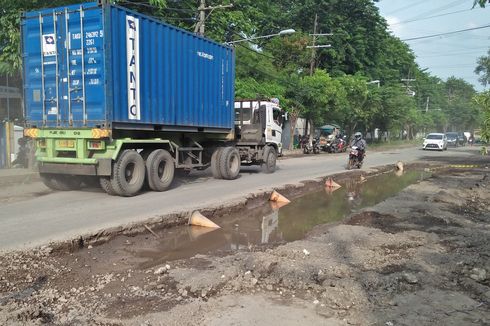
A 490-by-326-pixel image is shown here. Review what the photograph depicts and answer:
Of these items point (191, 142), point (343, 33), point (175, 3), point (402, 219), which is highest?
point (343, 33)

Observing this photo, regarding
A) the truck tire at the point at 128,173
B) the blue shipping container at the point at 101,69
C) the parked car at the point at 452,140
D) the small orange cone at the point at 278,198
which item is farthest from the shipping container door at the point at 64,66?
the parked car at the point at 452,140

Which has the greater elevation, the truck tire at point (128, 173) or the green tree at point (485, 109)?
the green tree at point (485, 109)

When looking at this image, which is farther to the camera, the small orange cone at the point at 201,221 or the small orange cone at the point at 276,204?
the small orange cone at the point at 276,204

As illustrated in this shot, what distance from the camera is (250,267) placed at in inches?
210

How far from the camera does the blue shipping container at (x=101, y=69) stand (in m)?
9.86

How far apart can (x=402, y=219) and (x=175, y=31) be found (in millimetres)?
7373

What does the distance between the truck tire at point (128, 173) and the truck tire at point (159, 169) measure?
0.82 feet

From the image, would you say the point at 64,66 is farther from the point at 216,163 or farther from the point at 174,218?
the point at 216,163

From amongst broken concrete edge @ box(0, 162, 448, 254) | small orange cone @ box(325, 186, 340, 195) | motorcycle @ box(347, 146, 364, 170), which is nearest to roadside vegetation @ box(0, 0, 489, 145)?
motorcycle @ box(347, 146, 364, 170)

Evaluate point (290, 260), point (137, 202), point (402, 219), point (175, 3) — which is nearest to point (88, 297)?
point (290, 260)

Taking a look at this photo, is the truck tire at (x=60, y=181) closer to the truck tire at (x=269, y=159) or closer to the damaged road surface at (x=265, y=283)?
the damaged road surface at (x=265, y=283)

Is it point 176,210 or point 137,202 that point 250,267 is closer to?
point 176,210

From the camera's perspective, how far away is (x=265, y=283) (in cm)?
489

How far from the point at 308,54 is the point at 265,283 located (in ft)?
105
